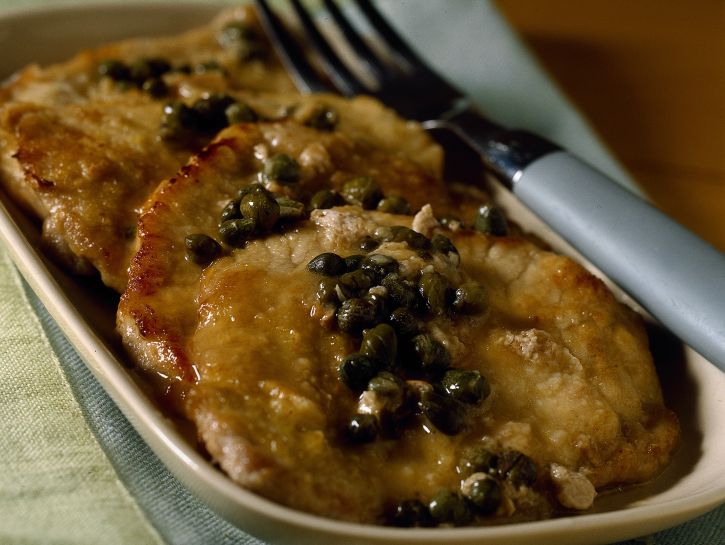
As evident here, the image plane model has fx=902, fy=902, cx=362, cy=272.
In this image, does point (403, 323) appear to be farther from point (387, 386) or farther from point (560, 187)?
point (560, 187)

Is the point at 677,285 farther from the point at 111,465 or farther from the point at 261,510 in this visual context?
the point at 111,465

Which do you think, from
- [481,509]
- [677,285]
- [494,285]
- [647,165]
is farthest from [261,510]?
[647,165]

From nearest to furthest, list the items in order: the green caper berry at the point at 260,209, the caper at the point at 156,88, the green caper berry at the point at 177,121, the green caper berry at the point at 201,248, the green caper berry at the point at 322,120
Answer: the green caper berry at the point at 201,248, the green caper berry at the point at 260,209, the green caper berry at the point at 177,121, the green caper berry at the point at 322,120, the caper at the point at 156,88

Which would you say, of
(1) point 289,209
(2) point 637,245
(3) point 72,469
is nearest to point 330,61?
(1) point 289,209

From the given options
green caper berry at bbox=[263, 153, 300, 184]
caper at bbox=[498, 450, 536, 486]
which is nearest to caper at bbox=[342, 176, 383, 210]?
green caper berry at bbox=[263, 153, 300, 184]

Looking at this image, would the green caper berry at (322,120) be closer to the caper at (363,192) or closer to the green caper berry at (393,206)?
the caper at (363,192)

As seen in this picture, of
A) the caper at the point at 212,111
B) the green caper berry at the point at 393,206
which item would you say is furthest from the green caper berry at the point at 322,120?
the green caper berry at the point at 393,206

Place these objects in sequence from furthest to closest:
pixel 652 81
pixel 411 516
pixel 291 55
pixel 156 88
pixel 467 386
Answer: pixel 652 81 → pixel 291 55 → pixel 156 88 → pixel 467 386 → pixel 411 516
